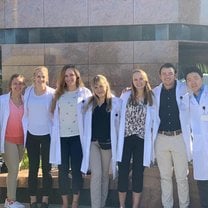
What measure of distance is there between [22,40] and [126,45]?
3.36 m

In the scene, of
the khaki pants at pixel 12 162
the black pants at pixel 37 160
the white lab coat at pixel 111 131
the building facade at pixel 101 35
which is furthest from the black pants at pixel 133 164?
the building facade at pixel 101 35

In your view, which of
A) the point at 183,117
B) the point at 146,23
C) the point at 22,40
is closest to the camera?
the point at 183,117

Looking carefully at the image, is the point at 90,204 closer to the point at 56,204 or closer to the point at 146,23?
the point at 56,204

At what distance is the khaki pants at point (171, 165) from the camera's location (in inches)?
241

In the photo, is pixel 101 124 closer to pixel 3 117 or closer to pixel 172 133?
pixel 172 133

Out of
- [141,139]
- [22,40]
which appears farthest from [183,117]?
[22,40]

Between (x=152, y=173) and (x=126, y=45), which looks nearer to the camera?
(x=152, y=173)

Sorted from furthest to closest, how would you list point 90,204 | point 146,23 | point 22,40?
1. point 22,40
2. point 146,23
3. point 90,204

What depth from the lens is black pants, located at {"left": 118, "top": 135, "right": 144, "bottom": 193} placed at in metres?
6.26

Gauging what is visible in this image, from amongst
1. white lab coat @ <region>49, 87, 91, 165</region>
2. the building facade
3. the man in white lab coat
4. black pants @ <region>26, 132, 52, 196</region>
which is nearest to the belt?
the man in white lab coat

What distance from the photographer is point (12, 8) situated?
52.0 ft

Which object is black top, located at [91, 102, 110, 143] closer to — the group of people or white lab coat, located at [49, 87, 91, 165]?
the group of people

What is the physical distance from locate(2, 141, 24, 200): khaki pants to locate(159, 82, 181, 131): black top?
1923mm

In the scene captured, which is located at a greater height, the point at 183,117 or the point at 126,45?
the point at 126,45
